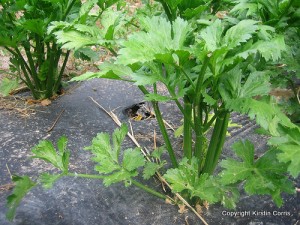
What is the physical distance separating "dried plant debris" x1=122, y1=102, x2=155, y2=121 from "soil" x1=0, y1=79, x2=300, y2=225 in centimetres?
3

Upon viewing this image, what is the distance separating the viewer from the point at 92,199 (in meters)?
1.41

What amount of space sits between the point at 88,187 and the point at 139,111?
2.34ft

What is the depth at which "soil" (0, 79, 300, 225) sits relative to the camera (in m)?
1.33

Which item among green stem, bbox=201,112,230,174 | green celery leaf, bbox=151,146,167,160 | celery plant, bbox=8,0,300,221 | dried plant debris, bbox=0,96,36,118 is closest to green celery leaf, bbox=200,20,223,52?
celery plant, bbox=8,0,300,221

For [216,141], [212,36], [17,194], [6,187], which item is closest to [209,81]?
[212,36]

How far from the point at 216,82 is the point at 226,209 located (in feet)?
1.62

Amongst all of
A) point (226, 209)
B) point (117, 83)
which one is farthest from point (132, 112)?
point (226, 209)

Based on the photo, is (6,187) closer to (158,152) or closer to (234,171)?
(158,152)

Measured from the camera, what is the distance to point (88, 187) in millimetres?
1461

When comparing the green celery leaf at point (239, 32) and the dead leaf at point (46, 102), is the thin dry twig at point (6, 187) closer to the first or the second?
the dead leaf at point (46, 102)

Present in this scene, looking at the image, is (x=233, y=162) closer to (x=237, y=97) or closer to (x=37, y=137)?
(x=237, y=97)

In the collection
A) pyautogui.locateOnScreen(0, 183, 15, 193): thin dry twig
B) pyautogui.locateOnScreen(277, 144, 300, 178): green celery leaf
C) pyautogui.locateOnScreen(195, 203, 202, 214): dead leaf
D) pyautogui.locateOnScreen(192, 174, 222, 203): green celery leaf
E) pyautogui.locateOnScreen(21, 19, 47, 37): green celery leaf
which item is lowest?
pyautogui.locateOnScreen(195, 203, 202, 214): dead leaf

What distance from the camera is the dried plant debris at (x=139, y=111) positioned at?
2016 mm

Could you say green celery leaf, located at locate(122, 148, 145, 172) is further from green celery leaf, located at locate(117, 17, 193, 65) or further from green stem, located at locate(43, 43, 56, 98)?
green stem, located at locate(43, 43, 56, 98)
